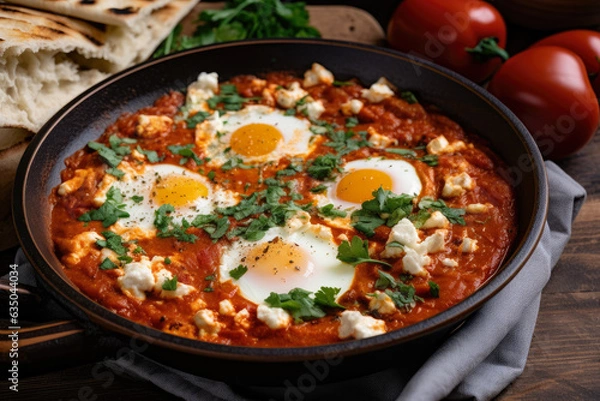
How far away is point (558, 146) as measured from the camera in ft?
16.7

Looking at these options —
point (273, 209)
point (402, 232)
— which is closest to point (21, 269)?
point (273, 209)

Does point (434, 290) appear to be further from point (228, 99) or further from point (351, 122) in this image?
point (228, 99)

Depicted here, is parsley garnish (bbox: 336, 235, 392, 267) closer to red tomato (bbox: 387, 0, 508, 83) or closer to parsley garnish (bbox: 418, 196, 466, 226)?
parsley garnish (bbox: 418, 196, 466, 226)

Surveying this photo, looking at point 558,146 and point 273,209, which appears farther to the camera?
point 558,146

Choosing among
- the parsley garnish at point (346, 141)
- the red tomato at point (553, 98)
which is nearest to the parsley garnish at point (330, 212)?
the parsley garnish at point (346, 141)

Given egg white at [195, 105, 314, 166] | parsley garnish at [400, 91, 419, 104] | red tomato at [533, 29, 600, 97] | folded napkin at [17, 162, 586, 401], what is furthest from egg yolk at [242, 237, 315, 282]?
red tomato at [533, 29, 600, 97]

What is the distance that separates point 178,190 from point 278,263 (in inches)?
36.3

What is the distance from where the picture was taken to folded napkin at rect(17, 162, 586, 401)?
11.1 feet

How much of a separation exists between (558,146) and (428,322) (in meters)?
2.63

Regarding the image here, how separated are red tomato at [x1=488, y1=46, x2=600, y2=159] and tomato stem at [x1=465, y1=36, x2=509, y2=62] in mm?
392

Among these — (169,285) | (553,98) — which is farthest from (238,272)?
(553,98)

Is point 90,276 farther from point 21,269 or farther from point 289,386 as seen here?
point 289,386

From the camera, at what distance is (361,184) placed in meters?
4.30

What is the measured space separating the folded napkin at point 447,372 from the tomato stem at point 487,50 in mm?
2422
